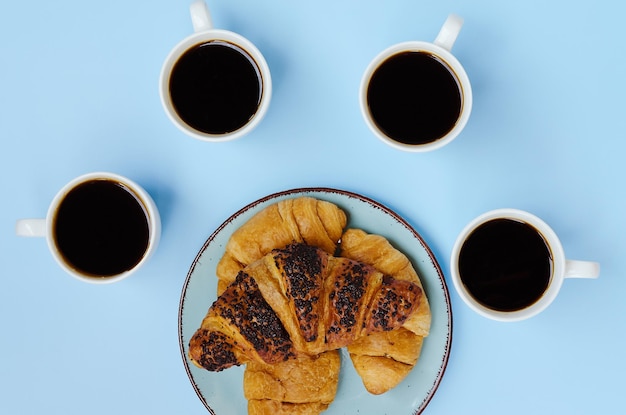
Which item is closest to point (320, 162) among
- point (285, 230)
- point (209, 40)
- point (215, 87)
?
point (285, 230)

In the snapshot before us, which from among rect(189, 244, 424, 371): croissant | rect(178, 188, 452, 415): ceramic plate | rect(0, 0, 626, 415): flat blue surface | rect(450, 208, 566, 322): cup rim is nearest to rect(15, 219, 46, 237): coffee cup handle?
rect(0, 0, 626, 415): flat blue surface

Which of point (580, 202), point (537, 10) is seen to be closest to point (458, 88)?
point (537, 10)

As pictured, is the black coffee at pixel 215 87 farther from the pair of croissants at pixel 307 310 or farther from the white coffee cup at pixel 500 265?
the white coffee cup at pixel 500 265

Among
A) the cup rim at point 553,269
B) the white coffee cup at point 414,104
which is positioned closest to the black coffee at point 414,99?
the white coffee cup at point 414,104

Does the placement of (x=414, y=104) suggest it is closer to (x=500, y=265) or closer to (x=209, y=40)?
(x=500, y=265)

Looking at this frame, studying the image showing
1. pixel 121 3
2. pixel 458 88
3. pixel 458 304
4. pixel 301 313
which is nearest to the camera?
pixel 301 313

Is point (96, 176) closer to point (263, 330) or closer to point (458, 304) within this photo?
point (263, 330)
